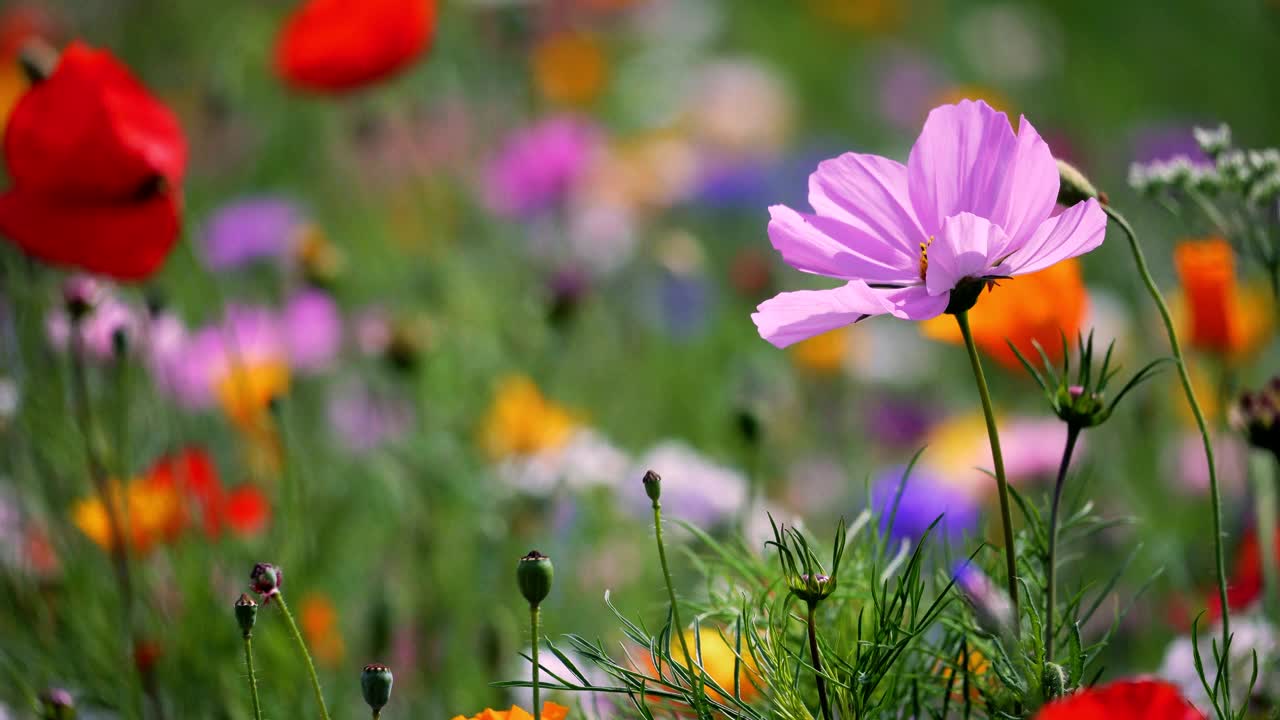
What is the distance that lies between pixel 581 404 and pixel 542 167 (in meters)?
0.34

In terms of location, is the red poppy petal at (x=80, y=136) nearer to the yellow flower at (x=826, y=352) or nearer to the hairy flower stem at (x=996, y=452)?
the hairy flower stem at (x=996, y=452)

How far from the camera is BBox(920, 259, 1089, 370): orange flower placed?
2.16 feet

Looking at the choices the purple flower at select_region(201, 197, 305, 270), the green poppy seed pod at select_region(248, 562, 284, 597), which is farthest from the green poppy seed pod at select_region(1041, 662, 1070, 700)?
the purple flower at select_region(201, 197, 305, 270)

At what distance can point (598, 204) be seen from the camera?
5.63ft

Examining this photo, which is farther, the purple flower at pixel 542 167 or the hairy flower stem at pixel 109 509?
the purple flower at pixel 542 167

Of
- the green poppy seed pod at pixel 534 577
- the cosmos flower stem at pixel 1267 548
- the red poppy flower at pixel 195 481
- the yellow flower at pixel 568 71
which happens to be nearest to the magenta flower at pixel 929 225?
the green poppy seed pod at pixel 534 577

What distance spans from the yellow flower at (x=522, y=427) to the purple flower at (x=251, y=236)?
465 millimetres

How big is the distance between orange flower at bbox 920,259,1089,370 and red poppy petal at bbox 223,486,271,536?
49 cm

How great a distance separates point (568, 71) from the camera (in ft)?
7.34

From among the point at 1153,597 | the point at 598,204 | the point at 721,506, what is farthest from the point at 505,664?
the point at 598,204

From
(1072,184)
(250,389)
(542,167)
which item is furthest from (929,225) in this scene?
(542,167)

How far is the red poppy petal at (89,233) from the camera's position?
0.63m

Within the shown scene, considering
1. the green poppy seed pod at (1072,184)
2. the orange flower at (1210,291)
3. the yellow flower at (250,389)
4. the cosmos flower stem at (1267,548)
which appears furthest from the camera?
the yellow flower at (250,389)

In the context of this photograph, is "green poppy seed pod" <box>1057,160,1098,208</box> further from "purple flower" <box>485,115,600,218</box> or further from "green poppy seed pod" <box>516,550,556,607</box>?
"purple flower" <box>485,115,600,218</box>
